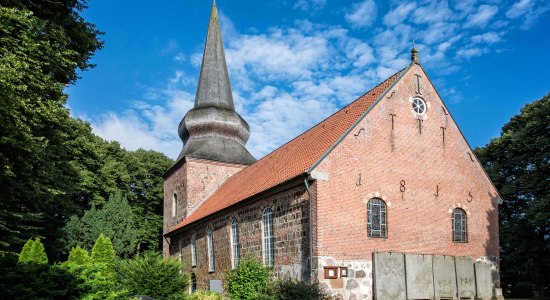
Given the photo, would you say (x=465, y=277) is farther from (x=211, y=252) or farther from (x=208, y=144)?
(x=208, y=144)

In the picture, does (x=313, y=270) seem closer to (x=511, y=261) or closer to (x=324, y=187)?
(x=324, y=187)

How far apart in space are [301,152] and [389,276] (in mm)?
5942

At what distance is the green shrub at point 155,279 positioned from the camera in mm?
16562

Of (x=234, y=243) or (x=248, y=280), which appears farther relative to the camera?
(x=234, y=243)

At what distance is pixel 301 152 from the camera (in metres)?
18.7

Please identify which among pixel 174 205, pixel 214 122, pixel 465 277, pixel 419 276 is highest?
pixel 214 122

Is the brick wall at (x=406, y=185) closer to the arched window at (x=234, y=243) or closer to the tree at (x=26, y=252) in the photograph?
the arched window at (x=234, y=243)

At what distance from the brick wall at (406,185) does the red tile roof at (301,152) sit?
2.29ft

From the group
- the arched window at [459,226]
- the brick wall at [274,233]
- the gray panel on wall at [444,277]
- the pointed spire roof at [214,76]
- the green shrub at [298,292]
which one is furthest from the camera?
the pointed spire roof at [214,76]

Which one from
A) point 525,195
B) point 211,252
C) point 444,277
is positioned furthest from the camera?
point 525,195

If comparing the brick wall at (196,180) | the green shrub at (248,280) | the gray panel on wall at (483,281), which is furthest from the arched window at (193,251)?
the gray panel on wall at (483,281)

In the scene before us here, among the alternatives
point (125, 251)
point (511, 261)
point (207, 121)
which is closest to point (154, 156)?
point (125, 251)

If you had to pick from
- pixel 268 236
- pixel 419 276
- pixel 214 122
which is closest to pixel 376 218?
pixel 419 276

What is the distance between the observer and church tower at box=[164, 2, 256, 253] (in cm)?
2775
